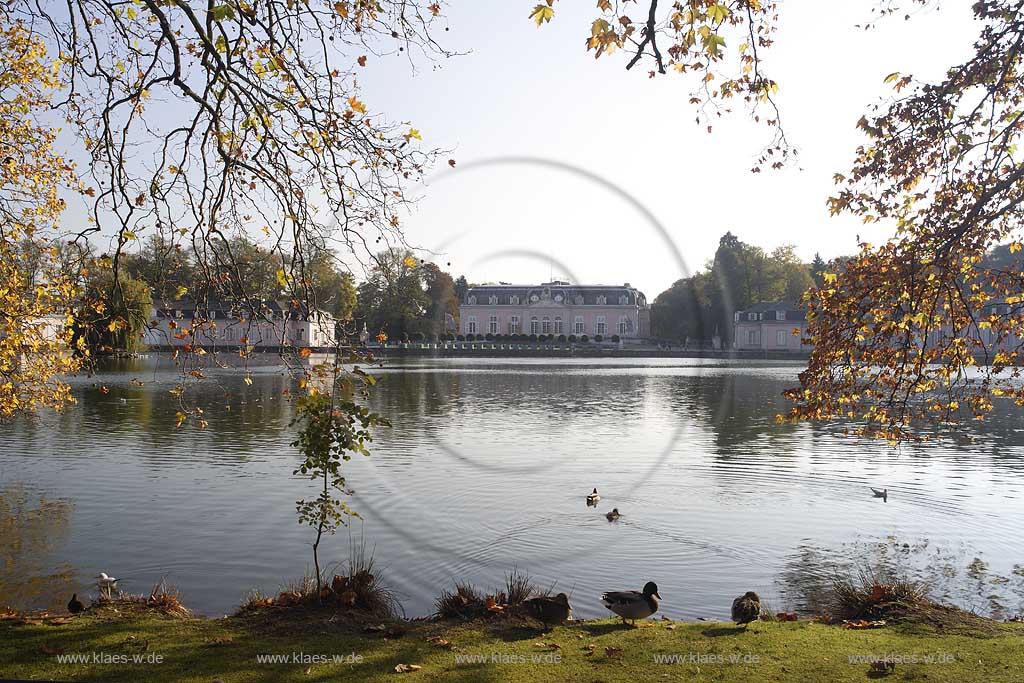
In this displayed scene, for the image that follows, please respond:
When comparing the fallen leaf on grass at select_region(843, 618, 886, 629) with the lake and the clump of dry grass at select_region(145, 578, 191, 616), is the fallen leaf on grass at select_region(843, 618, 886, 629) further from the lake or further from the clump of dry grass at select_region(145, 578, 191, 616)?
the clump of dry grass at select_region(145, 578, 191, 616)

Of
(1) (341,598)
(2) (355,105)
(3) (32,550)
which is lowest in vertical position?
(3) (32,550)

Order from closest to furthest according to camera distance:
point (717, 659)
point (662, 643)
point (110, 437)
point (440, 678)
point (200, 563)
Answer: point (440, 678) < point (717, 659) < point (662, 643) < point (200, 563) < point (110, 437)

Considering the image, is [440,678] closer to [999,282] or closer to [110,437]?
[999,282]

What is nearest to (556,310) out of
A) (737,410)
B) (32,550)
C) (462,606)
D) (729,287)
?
(729,287)

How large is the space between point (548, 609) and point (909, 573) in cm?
452

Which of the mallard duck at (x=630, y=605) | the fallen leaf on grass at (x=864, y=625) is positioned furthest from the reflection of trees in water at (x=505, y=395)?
the fallen leaf on grass at (x=864, y=625)

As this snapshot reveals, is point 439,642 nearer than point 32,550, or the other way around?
point 439,642

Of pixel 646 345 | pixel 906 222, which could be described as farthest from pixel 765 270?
pixel 906 222

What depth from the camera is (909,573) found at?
27.7 ft

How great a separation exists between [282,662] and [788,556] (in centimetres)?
611

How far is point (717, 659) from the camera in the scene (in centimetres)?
510

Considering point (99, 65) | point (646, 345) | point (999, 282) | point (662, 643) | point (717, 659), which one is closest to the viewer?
point (717, 659)

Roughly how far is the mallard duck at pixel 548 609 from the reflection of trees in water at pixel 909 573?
8.30ft

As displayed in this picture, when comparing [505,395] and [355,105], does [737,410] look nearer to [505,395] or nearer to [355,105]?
[505,395]
